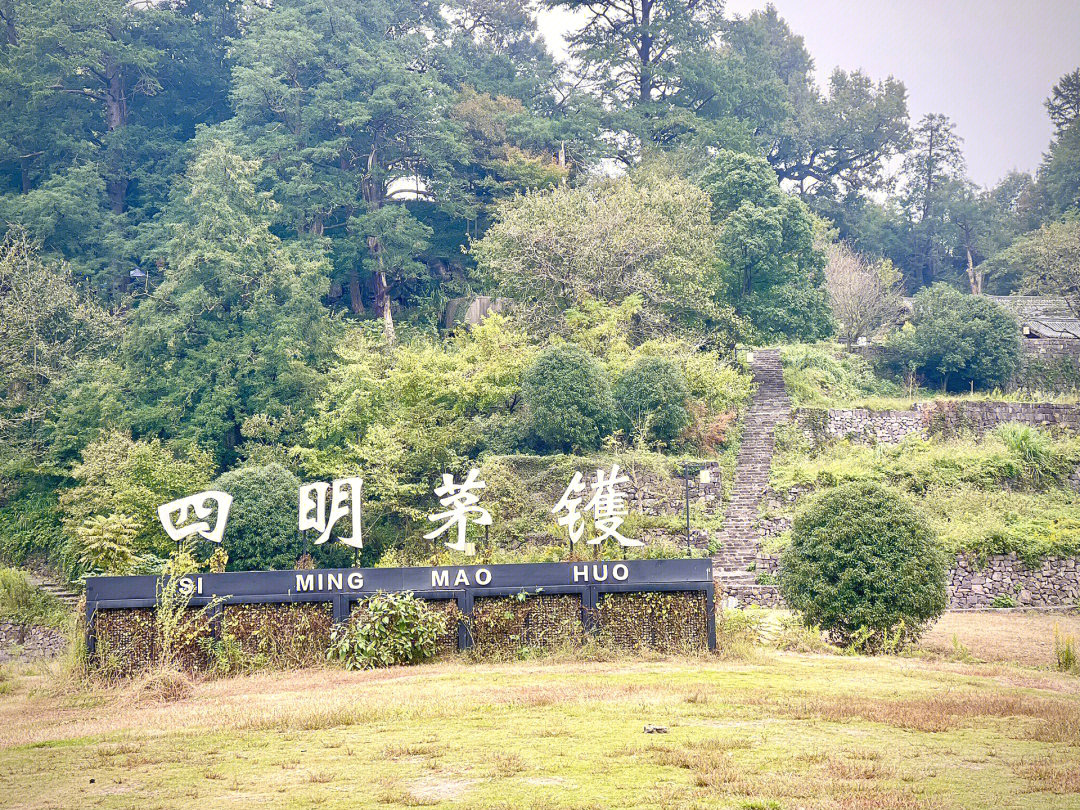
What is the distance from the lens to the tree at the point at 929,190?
5094 centimetres

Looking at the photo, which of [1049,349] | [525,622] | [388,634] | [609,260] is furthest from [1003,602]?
[1049,349]


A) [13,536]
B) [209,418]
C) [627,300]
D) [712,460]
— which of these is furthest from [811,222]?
[13,536]

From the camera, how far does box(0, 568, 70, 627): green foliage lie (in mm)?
27391

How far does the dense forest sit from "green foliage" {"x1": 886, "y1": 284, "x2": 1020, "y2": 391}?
2.85m

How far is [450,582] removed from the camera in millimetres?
16125

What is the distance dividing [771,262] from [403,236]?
11.7m

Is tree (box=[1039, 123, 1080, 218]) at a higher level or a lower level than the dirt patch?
higher

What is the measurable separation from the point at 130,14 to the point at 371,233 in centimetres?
1331

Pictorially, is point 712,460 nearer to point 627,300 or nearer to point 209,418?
point 627,300

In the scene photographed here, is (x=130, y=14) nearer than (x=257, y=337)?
No

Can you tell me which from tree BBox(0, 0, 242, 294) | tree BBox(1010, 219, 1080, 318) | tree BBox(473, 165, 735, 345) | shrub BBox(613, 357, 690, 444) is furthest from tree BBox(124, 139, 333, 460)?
tree BBox(1010, 219, 1080, 318)

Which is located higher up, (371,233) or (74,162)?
(74,162)

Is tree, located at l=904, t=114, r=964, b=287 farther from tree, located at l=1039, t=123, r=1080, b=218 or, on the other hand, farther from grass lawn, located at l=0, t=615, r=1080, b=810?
grass lawn, located at l=0, t=615, r=1080, b=810

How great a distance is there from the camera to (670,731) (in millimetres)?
10867
